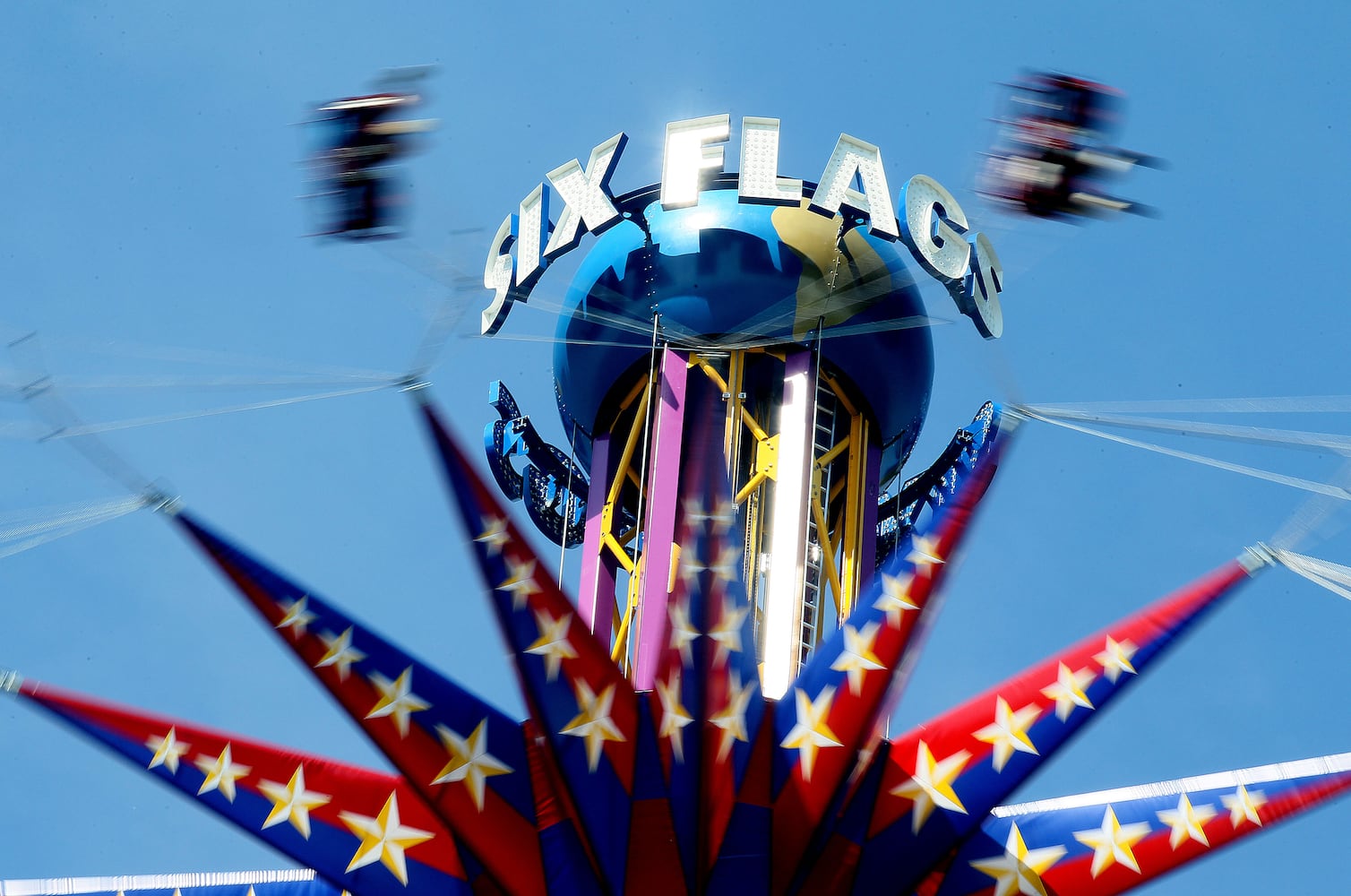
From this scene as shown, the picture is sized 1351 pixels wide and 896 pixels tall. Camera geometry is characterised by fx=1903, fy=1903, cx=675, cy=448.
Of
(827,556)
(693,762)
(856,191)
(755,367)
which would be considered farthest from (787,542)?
(693,762)

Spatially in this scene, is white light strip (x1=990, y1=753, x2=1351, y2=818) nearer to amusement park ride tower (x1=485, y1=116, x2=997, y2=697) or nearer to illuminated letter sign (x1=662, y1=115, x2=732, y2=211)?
amusement park ride tower (x1=485, y1=116, x2=997, y2=697)

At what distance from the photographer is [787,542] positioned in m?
23.0

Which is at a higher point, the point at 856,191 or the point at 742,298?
the point at 856,191

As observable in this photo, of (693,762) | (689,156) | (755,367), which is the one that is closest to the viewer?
(693,762)

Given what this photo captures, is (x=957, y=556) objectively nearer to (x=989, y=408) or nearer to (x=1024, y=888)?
(x=1024, y=888)

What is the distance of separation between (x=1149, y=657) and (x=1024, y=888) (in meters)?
2.41

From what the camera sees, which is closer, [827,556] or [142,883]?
[142,883]

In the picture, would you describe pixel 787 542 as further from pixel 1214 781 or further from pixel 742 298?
pixel 1214 781

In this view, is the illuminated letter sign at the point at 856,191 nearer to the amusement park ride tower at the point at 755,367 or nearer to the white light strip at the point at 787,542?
the amusement park ride tower at the point at 755,367

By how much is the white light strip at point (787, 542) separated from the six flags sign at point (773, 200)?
2248mm

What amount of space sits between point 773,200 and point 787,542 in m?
4.34

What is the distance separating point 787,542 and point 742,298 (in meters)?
3.33

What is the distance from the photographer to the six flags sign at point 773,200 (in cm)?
2403

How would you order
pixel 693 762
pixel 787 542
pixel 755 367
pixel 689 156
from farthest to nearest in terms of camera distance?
1. pixel 755 367
2. pixel 689 156
3. pixel 787 542
4. pixel 693 762
